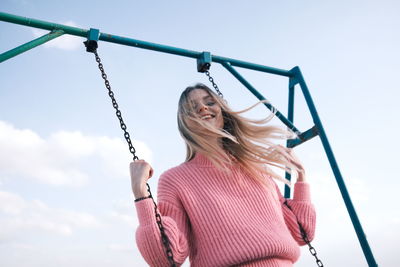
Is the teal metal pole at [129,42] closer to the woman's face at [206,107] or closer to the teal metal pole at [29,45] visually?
the teal metal pole at [29,45]

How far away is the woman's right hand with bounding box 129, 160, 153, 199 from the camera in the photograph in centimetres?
156

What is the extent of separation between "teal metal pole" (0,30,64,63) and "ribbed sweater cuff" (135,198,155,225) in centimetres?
138

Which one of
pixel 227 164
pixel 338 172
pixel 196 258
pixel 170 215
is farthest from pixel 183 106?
pixel 338 172

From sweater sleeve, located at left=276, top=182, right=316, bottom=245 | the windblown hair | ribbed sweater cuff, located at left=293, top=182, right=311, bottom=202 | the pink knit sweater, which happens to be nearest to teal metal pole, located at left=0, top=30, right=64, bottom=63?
the windblown hair

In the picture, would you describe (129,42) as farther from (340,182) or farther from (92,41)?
(340,182)

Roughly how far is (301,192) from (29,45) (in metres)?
2.14

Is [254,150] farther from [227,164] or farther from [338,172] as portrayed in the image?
[338,172]

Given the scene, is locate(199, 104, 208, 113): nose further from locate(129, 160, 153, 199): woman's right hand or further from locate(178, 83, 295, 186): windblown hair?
locate(129, 160, 153, 199): woman's right hand

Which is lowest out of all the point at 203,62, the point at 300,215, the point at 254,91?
the point at 300,215

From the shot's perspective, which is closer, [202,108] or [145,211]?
[145,211]

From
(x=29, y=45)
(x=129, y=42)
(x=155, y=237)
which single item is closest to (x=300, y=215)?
(x=155, y=237)

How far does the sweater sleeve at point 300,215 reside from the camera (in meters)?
2.07

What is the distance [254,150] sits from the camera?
2154 millimetres

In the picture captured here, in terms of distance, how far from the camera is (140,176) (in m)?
1.60
